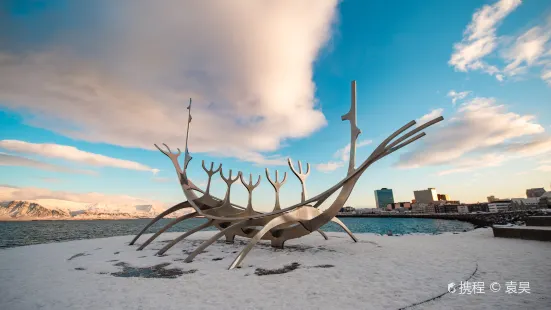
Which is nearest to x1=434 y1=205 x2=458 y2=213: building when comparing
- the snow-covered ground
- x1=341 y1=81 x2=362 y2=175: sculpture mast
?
the snow-covered ground

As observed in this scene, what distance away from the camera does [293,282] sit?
754 cm

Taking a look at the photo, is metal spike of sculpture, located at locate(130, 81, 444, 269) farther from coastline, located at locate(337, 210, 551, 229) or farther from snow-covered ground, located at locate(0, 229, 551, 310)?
coastline, located at locate(337, 210, 551, 229)

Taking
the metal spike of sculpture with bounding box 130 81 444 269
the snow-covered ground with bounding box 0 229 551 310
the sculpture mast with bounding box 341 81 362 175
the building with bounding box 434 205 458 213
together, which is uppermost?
the sculpture mast with bounding box 341 81 362 175

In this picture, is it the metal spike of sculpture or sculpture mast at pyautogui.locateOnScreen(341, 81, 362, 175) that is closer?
the metal spike of sculpture

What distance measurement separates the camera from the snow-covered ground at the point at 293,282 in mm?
5719

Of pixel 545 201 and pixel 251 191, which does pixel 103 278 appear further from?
pixel 545 201

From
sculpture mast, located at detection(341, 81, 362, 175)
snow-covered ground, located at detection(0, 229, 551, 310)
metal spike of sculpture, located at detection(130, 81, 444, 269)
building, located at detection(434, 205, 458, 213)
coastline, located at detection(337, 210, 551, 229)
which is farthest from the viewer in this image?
building, located at detection(434, 205, 458, 213)

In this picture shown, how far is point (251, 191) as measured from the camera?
49.2 feet

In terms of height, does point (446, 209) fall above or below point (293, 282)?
below

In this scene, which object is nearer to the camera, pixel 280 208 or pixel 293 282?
A: pixel 293 282

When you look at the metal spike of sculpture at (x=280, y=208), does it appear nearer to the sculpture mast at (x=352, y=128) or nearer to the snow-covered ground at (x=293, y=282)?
the sculpture mast at (x=352, y=128)

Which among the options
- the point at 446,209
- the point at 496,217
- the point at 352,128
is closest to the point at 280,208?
the point at 352,128

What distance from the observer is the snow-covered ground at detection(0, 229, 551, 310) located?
5719mm

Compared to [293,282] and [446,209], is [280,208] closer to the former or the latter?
[293,282]
